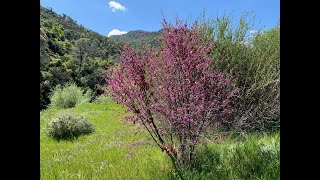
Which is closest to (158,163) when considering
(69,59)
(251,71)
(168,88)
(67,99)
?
(168,88)

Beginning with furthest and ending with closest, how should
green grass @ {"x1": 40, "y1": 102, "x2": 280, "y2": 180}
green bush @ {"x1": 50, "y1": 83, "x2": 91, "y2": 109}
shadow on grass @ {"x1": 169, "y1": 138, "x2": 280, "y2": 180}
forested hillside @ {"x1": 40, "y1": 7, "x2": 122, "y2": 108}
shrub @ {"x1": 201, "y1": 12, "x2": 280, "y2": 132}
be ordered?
1. forested hillside @ {"x1": 40, "y1": 7, "x2": 122, "y2": 108}
2. green bush @ {"x1": 50, "y1": 83, "x2": 91, "y2": 109}
3. shrub @ {"x1": 201, "y1": 12, "x2": 280, "y2": 132}
4. green grass @ {"x1": 40, "y1": 102, "x2": 280, "y2": 180}
5. shadow on grass @ {"x1": 169, "y1": 138, "x2": 280, "y2": 180}

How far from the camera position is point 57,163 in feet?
21.8

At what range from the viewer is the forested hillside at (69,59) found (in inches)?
1578

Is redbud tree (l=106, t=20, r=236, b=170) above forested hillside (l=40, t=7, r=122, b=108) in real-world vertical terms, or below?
below

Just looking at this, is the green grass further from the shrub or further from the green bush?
the green bush

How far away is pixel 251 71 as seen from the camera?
945cm

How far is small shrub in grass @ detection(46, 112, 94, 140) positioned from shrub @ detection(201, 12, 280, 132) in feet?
17.1

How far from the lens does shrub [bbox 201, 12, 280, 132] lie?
8.88 m

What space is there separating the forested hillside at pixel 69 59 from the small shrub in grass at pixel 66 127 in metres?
22.0

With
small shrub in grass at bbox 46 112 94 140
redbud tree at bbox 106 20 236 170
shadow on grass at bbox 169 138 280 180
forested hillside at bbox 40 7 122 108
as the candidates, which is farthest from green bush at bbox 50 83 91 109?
redbud tree at bbox 106 20 236 170

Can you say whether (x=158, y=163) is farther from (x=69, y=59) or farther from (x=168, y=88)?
(x=69, y=59)
